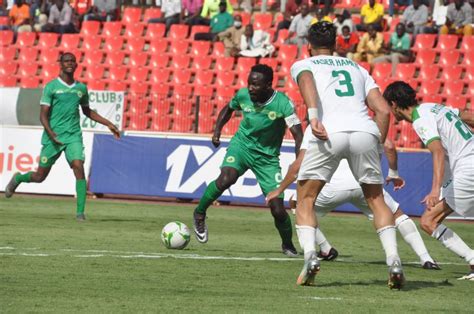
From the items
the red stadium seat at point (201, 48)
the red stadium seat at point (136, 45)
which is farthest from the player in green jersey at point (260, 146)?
the red stadium seat at point (136, 45)

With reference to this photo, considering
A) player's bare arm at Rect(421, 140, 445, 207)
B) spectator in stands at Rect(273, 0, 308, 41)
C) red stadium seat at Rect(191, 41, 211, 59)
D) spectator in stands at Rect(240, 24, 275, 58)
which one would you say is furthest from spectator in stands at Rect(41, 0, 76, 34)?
player's bare arm at Rect(421, 140, 445, 207)

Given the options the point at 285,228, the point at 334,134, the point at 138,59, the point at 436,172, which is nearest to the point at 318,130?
the point at 334,134

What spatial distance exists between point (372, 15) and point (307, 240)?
2063 centimetres

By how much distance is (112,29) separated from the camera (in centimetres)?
3341

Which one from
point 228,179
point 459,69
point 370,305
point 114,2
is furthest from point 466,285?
point 114,2

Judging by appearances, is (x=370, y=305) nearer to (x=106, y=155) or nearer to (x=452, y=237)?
(x=452, y=237)

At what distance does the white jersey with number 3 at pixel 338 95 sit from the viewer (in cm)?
979

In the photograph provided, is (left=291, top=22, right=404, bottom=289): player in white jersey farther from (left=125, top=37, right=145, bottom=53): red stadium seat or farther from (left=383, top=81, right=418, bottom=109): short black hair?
(left=125, top=37, right=145, bottom=53): red stadium seat

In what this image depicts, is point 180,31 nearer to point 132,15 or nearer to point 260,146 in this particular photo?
point 132,15

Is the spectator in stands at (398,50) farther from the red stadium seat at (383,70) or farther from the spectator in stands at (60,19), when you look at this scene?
the spectator in stands at (60,19)

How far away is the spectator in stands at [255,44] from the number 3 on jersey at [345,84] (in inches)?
798

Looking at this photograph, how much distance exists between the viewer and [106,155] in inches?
925

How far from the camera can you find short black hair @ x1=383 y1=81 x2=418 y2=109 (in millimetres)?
11164

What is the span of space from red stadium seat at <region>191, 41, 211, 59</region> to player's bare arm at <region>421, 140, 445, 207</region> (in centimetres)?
2064
